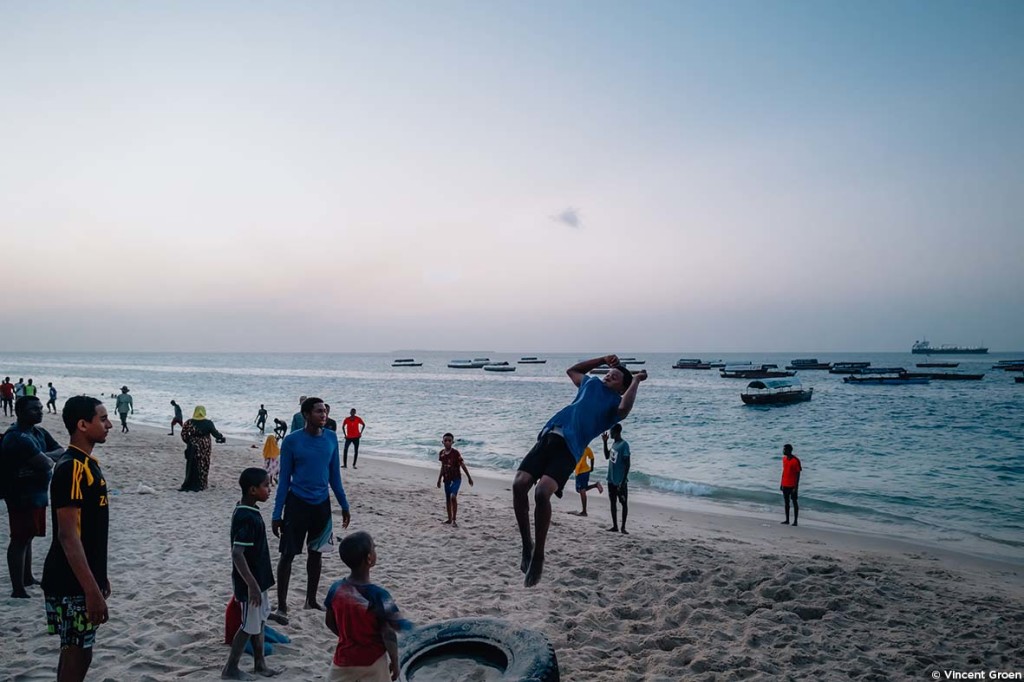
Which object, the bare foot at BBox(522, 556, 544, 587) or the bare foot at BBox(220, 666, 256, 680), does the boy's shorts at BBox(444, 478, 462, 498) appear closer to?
the bare foot at BBox(220, 666, 256, 680)

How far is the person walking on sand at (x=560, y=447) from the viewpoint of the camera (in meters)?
4.59

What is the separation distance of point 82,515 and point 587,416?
3.52 meters

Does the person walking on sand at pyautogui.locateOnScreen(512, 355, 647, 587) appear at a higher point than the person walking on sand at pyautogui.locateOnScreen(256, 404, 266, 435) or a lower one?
higher

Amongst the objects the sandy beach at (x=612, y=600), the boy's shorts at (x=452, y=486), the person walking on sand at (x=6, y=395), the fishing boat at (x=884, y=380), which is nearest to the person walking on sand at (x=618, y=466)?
the sandy beach at (x=612, y=600)

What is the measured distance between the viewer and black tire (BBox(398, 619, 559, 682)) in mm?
4965

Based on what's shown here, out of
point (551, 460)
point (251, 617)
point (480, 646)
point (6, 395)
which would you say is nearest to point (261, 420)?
point (6, 395)

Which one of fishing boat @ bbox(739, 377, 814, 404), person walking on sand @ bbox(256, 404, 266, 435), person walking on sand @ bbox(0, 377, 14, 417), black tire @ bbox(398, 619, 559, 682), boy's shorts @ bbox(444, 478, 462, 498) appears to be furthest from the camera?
fishing boat @ bbox(739, 377, 814, 404)

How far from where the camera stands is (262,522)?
15.3 ft

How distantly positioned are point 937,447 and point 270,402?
48498 mm

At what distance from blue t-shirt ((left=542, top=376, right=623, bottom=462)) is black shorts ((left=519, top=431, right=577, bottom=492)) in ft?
0.19

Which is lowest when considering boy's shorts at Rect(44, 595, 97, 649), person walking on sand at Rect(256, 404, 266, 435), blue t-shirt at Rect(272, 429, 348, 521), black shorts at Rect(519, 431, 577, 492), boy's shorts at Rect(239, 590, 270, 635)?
person walking on sand at Rect(256, 404, 266, 435)

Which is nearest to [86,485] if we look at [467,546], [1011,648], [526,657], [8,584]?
[526,657]

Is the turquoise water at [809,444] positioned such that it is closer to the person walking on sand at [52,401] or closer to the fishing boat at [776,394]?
the fishing boat at [776,394]

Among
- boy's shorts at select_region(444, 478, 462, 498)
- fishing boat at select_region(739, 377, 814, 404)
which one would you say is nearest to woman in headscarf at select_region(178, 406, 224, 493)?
boy's shorts at select_region(444, 478, 462, 498)
